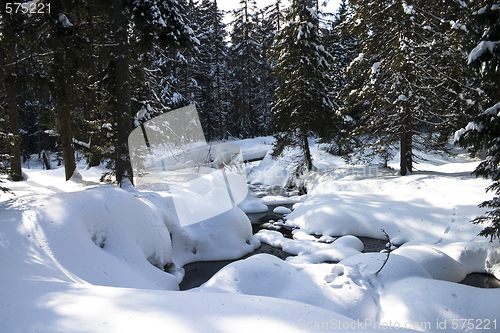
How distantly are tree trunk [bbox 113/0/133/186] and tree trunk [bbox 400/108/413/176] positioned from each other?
10644 millimetres

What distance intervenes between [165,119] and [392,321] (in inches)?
440

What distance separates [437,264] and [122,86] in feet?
30.5

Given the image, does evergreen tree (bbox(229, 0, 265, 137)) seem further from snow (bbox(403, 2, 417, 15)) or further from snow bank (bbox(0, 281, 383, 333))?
snow bank (bbox(0, 281, 383, 333))

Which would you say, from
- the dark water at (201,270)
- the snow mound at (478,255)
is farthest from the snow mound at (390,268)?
the dark water at (201,270)

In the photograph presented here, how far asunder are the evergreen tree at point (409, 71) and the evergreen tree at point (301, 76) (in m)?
2.59

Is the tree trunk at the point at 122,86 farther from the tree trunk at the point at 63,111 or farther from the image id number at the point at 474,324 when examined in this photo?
the image id number at the point at 474,324

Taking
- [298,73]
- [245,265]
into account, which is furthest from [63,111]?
[298,73]

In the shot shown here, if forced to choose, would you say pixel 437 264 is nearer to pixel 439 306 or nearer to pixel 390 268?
pixel 390 268

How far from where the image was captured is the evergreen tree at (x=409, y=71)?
10.9m

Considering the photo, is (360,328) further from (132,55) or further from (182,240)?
(132,55)

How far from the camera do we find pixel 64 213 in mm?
5527

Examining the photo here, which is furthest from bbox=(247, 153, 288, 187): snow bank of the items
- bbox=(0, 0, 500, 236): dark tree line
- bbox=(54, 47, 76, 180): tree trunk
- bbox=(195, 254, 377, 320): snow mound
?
bbox=(195, 254, 377, 320): snow mound

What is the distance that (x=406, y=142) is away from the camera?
12.8m
